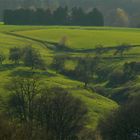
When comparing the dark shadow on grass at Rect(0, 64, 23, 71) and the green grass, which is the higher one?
the green grass

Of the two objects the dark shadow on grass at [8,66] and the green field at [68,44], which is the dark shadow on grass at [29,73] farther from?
the dark shadow on grass at [8,66]

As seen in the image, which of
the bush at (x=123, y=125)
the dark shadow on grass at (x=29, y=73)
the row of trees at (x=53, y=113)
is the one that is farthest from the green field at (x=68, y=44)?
the bush at (x=123, y=125)

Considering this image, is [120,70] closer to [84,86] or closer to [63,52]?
[84,86]

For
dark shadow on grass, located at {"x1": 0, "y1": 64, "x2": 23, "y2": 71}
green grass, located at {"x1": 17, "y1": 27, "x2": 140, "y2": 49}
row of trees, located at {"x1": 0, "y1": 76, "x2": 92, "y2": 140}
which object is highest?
row of trees, located at {"x1": 0, "y1": 76, "x2": 92, "y2": 140}

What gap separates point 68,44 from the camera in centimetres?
16362

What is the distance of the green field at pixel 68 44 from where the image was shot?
113375 mm

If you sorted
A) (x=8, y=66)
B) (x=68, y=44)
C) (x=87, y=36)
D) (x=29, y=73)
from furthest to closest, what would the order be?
(x=87, y=36)
(x=68, y=44)
(x=8, y=66)
(x=29, y=73)

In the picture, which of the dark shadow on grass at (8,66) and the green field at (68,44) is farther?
the dark shadow on grass at (8,66)

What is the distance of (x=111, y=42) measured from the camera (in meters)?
166

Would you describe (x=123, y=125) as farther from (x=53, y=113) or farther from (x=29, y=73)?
(x=29, y=73)

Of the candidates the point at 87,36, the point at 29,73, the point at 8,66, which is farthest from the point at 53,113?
the point at 87,36

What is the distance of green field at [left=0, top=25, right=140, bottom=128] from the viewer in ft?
372

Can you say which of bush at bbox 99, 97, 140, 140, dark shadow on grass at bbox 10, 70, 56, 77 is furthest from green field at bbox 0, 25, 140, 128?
bush at bbox 99, 97, 140, 140

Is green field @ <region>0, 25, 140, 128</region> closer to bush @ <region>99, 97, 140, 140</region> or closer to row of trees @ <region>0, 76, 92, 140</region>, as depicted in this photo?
row of trees @ <region>0, 76, 92, 140</region>
